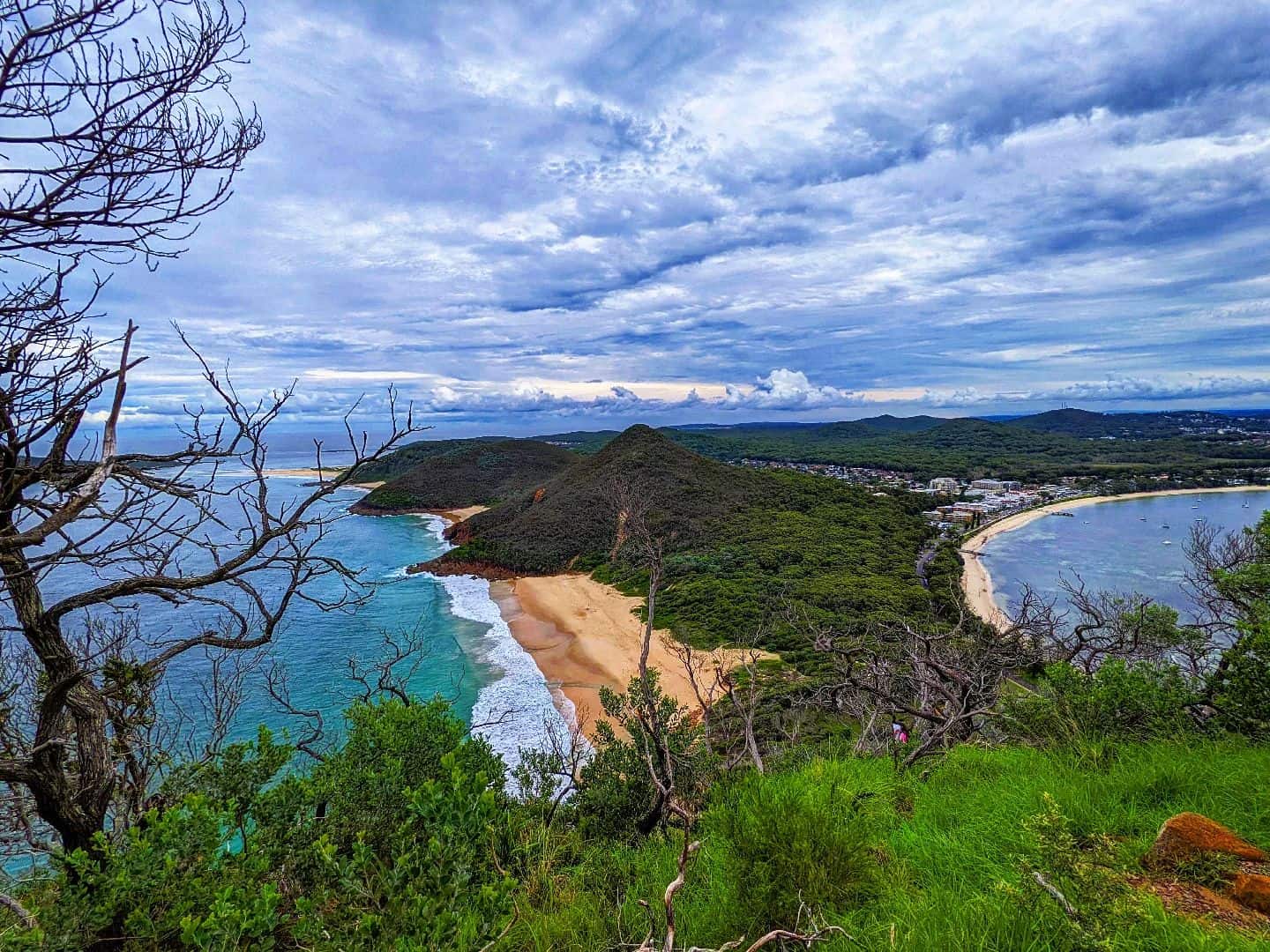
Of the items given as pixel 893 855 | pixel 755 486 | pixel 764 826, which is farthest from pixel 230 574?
pixel 755 486

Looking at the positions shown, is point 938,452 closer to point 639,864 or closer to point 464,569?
point 464,569

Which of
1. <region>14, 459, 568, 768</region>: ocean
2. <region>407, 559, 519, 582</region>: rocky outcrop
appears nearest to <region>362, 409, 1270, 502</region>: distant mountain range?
<region>407, 559, 519, 582</region>: rocky outcrop

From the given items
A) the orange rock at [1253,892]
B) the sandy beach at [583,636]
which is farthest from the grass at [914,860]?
the sandy beach at [583,636]

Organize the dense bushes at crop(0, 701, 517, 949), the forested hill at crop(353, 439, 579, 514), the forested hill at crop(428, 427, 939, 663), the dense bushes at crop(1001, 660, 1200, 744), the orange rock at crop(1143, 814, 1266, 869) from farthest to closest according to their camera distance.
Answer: the forested hill at crop(353, 439, 579, 514)
the forested hill at crop(428, 427, 939, 663)
the dense bushes at crop(1001, 660, 1200, 744)
the orange rock at crop(1143, 814, 1266, 869)
the dense bushes at crop(0, 701, 517, 949)

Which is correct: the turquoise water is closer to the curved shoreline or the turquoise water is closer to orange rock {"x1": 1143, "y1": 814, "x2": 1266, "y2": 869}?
the curved shoreline

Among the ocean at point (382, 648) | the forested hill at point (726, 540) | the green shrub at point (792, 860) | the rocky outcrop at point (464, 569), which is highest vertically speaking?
the green shrub at point (792, 860)

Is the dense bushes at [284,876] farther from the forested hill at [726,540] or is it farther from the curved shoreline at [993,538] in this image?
the forested hill at [726,540]

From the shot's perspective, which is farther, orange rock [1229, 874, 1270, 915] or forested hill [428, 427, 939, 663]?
forested hill [428, 427, 939, 663]

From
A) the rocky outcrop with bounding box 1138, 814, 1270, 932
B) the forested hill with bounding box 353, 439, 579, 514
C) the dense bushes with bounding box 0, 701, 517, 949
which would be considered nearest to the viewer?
the dense bushes with bounding box 0, 701, 517, 949

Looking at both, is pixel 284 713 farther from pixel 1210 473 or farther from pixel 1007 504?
pixel 1210 473
